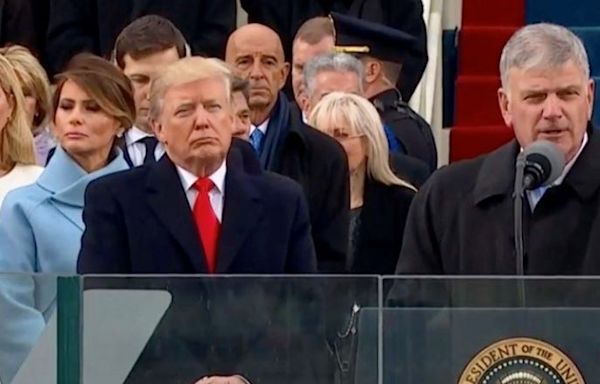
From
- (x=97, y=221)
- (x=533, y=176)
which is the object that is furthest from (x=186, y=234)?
(x=533, y=176)

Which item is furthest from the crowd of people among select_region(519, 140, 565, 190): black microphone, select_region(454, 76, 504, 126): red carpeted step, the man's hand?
select_region(454, 76, 504, 126): red carpeted step

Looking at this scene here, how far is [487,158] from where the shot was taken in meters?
6.02

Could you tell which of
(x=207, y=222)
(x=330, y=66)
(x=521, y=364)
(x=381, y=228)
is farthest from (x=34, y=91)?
(x=521, y=364)

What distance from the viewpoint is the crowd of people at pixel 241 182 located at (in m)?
5.83

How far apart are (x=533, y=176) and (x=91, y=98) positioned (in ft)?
6.08

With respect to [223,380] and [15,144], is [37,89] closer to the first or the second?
[15,144]

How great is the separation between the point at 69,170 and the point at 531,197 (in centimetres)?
152

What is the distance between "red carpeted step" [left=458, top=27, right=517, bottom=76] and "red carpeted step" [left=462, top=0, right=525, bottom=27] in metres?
0.22

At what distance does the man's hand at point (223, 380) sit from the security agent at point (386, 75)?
3.82 metres

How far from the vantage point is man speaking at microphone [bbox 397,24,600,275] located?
5789 millimetres

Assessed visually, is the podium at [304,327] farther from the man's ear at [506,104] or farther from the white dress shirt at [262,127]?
the white dress shirt at [262,127]

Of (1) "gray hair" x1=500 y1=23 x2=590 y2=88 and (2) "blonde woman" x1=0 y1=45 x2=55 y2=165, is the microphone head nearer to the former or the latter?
(1) "gray hair" x1=500 y1=23 x2=590 y2=88

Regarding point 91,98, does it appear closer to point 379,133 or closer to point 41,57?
Result: point 379,133

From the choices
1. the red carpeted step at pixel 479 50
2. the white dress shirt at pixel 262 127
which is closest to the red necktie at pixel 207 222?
the white dress shirt at pixel 262 127
